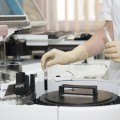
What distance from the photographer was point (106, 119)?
64cm

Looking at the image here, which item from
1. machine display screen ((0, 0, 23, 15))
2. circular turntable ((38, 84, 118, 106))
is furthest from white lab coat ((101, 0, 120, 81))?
machine display screen ((0, 0, 23, 15))

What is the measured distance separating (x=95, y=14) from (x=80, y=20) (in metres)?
0.15

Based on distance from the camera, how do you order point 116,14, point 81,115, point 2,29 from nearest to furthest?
point 81,115, point 2,29, point 116,14

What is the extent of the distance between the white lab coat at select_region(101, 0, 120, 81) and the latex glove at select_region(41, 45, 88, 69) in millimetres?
133

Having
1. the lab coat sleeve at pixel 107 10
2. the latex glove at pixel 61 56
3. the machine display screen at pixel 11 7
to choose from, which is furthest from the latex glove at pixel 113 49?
the machine display screen at pixel 11 7

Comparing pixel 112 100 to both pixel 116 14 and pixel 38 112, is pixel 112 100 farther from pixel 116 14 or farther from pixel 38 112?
pixel 116 14

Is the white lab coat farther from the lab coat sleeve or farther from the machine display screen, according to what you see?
Answer: the machine display screen

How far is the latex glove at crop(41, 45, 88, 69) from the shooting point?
3.29 feet

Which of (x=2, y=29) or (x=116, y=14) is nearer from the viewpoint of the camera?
(x=2, y=29)

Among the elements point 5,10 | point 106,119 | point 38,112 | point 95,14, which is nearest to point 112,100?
point 106,119

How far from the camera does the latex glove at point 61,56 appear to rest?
3.29ft

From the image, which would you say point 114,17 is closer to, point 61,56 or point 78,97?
point 61,56

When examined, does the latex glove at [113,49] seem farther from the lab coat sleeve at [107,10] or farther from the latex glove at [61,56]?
the lab coat sleeve at [107,10]

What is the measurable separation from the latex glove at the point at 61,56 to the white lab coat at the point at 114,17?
13 cm
